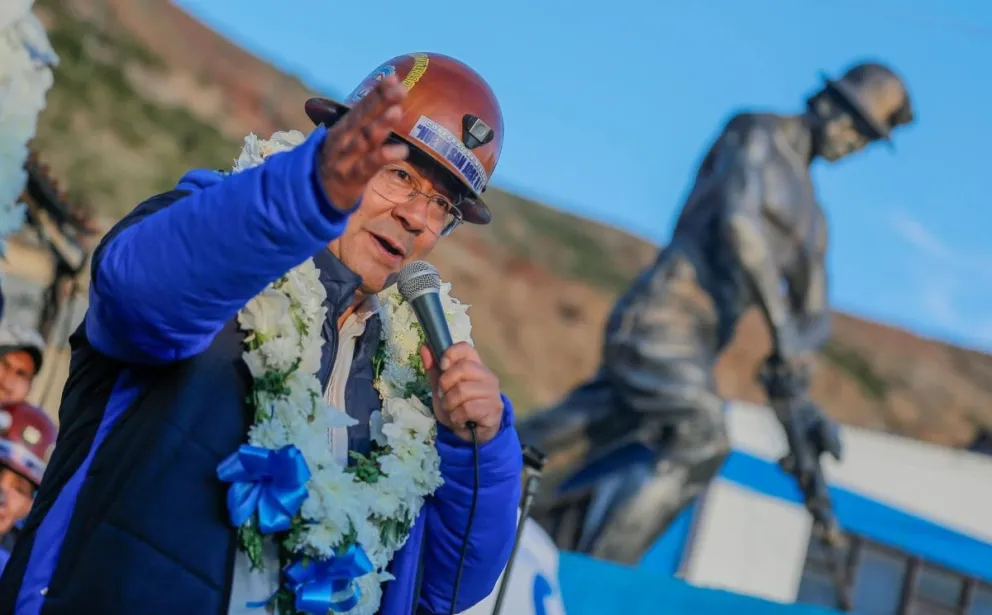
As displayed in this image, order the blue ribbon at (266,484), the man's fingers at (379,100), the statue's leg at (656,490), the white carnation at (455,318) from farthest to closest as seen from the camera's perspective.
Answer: the statue's leg at (656,490) → the white carnation at (455,318) → the blue ribbon at (266,484) → the man's fingers at (379,100)

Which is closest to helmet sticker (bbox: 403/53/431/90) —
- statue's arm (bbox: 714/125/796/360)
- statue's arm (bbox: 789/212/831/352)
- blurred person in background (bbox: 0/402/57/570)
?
blurred person in background (bbox: 0/402/57/570)

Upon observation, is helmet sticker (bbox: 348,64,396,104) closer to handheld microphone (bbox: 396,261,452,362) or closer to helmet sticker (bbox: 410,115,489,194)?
helmet sticker (bbox: 410,115,489,194)

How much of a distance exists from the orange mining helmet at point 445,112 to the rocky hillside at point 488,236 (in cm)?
2265

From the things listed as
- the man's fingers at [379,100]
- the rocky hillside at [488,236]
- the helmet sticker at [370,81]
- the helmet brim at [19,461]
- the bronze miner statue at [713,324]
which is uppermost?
the rocky hillside at [488,236]

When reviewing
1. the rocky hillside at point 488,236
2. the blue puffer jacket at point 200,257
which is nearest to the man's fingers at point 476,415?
the blue puffer jacket at point 200,257

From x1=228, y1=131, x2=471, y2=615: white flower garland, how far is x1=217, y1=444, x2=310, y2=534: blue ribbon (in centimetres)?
2

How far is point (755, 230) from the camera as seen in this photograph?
6586mm

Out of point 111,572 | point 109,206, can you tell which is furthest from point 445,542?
point 109,206

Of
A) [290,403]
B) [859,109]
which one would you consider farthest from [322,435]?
[859,109]

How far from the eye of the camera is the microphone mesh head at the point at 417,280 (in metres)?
1.91

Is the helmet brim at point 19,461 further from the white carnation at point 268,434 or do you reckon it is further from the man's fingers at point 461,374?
the man's fingers at point 461,374

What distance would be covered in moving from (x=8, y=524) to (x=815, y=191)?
442 centimetres

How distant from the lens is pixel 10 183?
3562 mm

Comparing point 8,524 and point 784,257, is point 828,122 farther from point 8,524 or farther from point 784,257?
point 8,524
